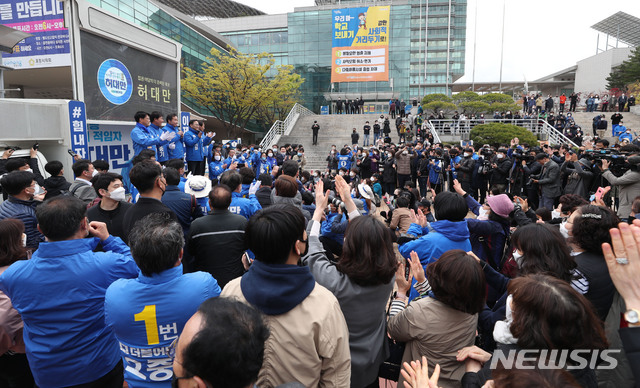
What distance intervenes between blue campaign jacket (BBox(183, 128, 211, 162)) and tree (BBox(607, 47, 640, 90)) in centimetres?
3749

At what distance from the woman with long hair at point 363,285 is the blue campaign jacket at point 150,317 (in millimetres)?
713

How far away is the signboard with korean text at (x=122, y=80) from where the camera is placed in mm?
6727

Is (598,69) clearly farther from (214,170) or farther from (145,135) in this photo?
(145,135)

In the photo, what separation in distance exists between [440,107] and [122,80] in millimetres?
21007

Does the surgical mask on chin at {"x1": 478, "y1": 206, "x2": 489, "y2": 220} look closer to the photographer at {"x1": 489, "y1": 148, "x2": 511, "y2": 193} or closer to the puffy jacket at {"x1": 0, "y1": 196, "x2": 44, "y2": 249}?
the puffy jacket at {"x1": 0, "y1": 196, "x2": 44, "y2": 249}

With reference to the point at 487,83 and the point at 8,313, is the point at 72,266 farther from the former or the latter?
the point at 487,83

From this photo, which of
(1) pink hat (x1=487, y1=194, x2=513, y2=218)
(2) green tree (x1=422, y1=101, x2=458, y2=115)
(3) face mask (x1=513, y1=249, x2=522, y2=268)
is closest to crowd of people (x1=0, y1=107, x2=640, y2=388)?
(3) face mask (x1=513, y1=249, x2=522, y2=268)

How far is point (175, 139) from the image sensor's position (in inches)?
265

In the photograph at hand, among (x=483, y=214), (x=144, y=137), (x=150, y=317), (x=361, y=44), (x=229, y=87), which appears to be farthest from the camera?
(x=361, y=44)

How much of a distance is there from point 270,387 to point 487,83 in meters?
50.2

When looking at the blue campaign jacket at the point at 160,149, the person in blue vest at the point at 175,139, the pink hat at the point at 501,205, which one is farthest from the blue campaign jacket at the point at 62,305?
the person in blue vest at the point at 175,139

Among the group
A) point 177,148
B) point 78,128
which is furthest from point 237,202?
point 78,128

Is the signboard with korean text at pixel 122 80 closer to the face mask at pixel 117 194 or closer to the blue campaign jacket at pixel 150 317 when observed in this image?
the face mask at pixel 117 194

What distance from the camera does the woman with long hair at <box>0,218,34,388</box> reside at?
6.52ft
